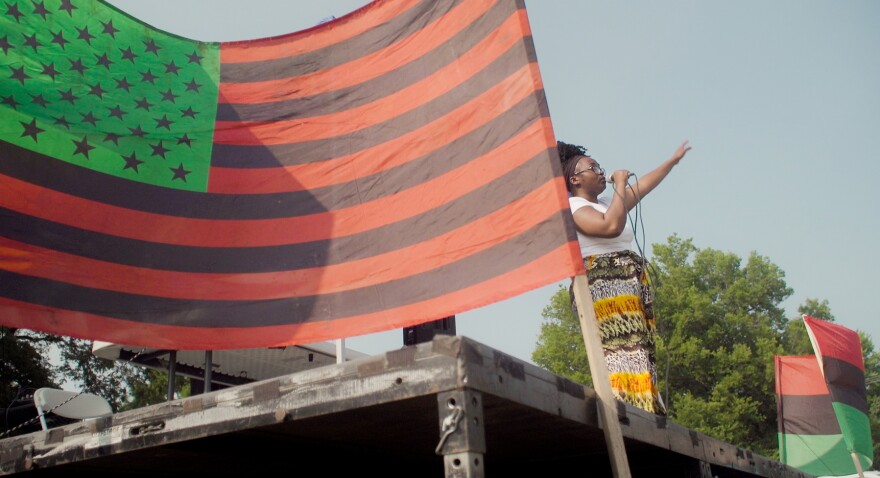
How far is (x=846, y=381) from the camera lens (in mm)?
9305

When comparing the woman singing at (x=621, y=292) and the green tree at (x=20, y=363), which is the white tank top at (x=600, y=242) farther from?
Result: the green tree at (x=20, y=363)

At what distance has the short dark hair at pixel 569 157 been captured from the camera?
4680 mm

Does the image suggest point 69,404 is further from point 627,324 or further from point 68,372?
point 68,372

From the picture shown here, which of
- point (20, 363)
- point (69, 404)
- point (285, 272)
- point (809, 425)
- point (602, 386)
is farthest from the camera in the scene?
point (20, 363)

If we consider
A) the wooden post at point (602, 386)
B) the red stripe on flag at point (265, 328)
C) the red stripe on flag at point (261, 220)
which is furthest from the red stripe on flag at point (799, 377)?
the wooden post at point (602, 386)

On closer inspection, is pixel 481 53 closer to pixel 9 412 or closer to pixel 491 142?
pixel 491 142

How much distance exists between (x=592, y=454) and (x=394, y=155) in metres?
1.72

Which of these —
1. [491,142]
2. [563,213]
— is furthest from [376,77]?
[563,213]

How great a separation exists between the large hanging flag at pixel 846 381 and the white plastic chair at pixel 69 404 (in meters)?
7.34

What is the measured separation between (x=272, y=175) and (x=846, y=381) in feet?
25.0

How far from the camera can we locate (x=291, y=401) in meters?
2.50

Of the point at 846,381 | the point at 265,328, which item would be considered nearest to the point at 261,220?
the point at 265,328

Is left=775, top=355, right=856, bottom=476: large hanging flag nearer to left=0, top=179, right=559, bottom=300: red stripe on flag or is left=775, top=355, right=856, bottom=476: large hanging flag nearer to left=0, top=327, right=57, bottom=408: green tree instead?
left=0, top=179, right=559, bottom=300: red stripe on flag

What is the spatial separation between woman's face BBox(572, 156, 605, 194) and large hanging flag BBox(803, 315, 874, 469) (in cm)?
569
